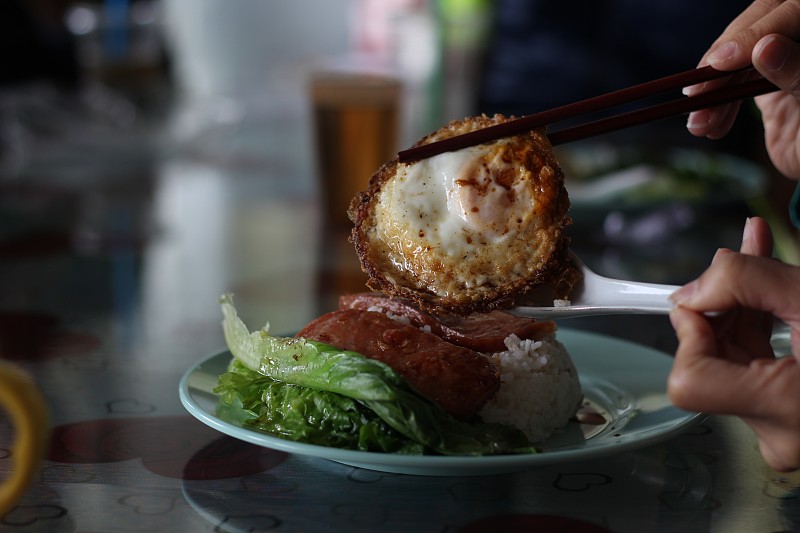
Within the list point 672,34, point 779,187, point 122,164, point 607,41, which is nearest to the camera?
point 122,164

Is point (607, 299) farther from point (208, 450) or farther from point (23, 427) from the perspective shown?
point (23, 427)

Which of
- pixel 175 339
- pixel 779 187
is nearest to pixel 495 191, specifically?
Result: pixel 175 339

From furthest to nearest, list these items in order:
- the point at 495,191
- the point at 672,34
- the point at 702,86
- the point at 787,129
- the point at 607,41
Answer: the point at 607,41 → the point at 672,34 → the point at 787,129 → the point at 702,86 → the point at 495,191

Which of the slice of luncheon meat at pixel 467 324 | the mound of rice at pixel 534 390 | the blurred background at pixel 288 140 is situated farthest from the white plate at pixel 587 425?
the blurred background at pixel 288 140

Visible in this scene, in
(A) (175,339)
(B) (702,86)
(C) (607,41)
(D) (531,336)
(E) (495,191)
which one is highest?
(C) (607,41)

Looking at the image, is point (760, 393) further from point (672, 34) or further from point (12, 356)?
point (672, 34)

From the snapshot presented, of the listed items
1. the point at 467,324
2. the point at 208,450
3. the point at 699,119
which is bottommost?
the point at 208,450

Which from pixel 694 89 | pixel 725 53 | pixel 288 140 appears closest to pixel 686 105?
pixel 725 53

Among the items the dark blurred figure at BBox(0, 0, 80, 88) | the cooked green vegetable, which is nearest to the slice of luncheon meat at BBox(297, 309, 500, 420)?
the cooked green vegetable
